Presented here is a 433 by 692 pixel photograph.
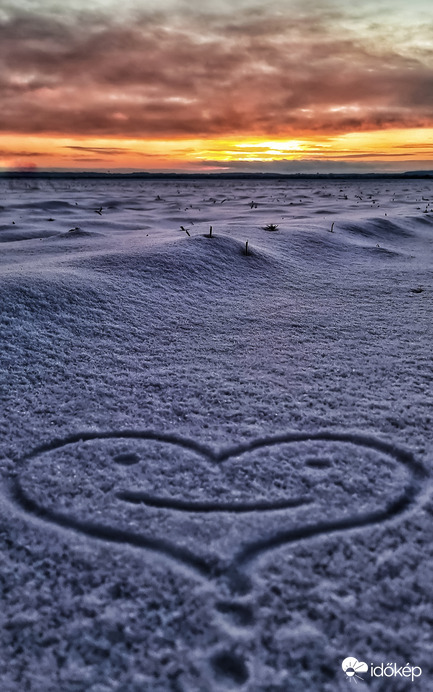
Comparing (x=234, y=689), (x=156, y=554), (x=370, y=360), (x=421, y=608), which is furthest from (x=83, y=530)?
(x=370, y=360)

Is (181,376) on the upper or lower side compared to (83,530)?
upper

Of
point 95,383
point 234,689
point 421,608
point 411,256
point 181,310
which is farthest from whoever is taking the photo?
point 411,256

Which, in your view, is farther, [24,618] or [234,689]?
[24,618]

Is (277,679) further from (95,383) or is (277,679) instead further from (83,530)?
(95,383)

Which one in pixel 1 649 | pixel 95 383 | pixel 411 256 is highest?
pixel 411 256

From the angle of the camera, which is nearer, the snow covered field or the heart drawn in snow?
the snow covered field

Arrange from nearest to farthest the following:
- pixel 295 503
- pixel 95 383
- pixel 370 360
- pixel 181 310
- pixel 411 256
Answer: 1. pixel 295 503
2. pixel 95 383
3. pixel 370 360
4. pixel 181 310
5. pixel 411 256

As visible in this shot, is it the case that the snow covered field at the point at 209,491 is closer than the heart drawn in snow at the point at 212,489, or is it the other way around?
the snow covered field at the point at 209,491
